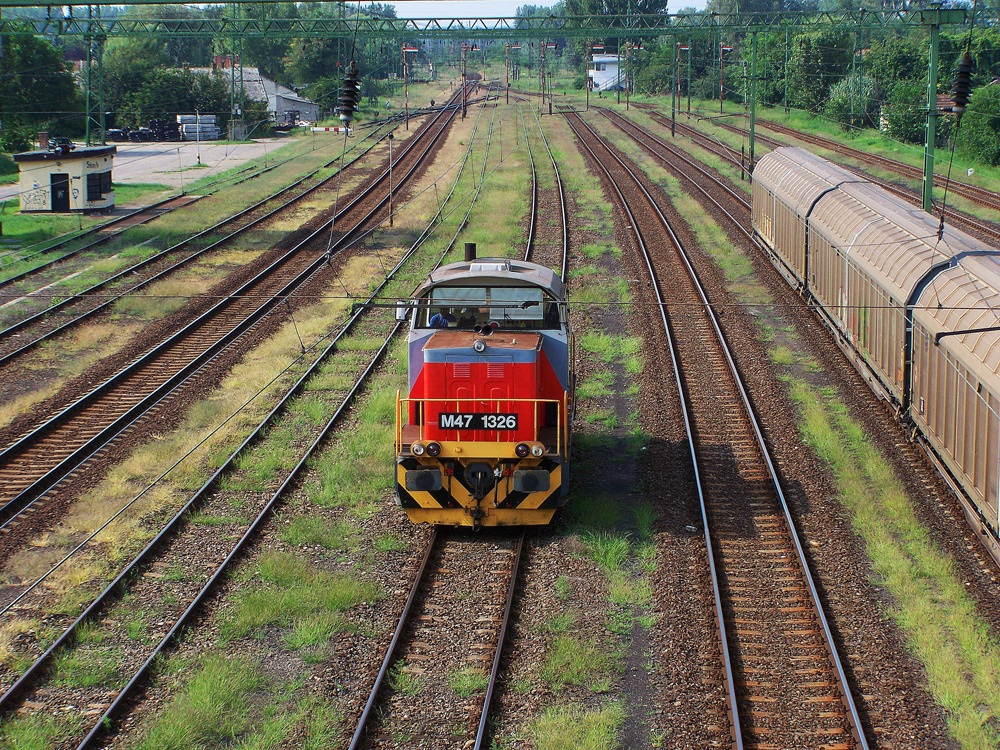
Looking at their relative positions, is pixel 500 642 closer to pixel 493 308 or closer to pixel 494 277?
pixel 493 308

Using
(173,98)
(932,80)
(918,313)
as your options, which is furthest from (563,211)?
(173,98)

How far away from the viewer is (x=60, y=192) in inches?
1555

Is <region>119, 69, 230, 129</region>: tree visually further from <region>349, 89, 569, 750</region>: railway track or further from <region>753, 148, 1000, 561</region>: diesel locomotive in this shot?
<region>349, 89, 569, 750</region>: railway track

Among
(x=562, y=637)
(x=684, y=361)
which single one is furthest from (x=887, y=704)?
(x=684, y=361)

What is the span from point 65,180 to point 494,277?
32879 mm

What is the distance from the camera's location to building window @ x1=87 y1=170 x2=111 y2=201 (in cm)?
3925

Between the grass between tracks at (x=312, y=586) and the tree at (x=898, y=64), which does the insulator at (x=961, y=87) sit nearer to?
the grass between tracks at (x=312, y=586)

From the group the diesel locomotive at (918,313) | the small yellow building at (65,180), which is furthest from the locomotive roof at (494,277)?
the small yellow building at (65,180)

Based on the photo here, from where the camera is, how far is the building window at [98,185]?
129 feet

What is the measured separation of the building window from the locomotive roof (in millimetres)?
30638

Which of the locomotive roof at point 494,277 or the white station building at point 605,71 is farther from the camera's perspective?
the white station building at point 605,71

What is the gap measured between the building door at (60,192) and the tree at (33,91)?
25.6 metres

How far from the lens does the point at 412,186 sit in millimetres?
45250

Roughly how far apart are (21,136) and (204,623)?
60941 millimetres
